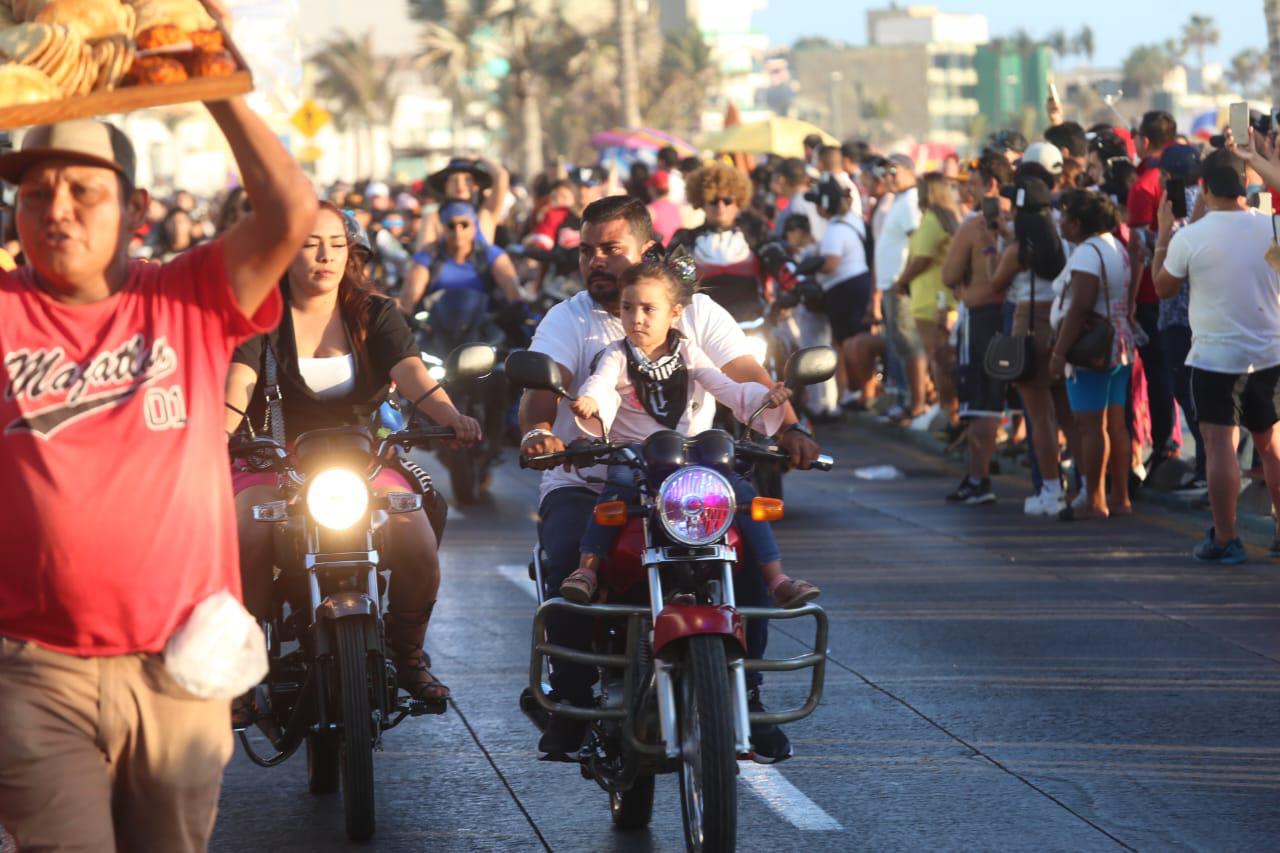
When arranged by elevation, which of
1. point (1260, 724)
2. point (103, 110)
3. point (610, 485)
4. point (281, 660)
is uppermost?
point (103, 110)

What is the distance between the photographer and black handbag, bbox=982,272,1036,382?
42.9 ft

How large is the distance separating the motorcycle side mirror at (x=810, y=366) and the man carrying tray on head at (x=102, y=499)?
236 cm

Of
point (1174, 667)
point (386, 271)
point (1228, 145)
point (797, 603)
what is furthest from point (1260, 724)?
point (386, 271)

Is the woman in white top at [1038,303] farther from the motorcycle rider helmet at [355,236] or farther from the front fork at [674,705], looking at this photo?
the front fork at [674,705]

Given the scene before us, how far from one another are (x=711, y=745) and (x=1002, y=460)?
11.0 metres

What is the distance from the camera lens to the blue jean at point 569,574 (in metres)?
6.18

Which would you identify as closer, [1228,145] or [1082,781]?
[1082,781]

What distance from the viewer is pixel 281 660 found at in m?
6.78

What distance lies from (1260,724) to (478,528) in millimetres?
6670

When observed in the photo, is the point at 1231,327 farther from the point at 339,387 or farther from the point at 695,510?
the point at 695,510

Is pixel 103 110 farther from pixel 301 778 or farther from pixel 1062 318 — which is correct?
pixel 1062 318

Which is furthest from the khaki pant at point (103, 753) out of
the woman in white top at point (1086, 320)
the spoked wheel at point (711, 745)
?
the woman in white top at point (1086, 320)

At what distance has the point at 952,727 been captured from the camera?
7.81 metres

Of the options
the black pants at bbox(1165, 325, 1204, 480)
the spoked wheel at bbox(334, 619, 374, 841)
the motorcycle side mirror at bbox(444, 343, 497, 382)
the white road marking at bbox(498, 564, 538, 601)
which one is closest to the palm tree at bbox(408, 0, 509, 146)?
the black pants at bbox(1165, 325, 1204, 480)
